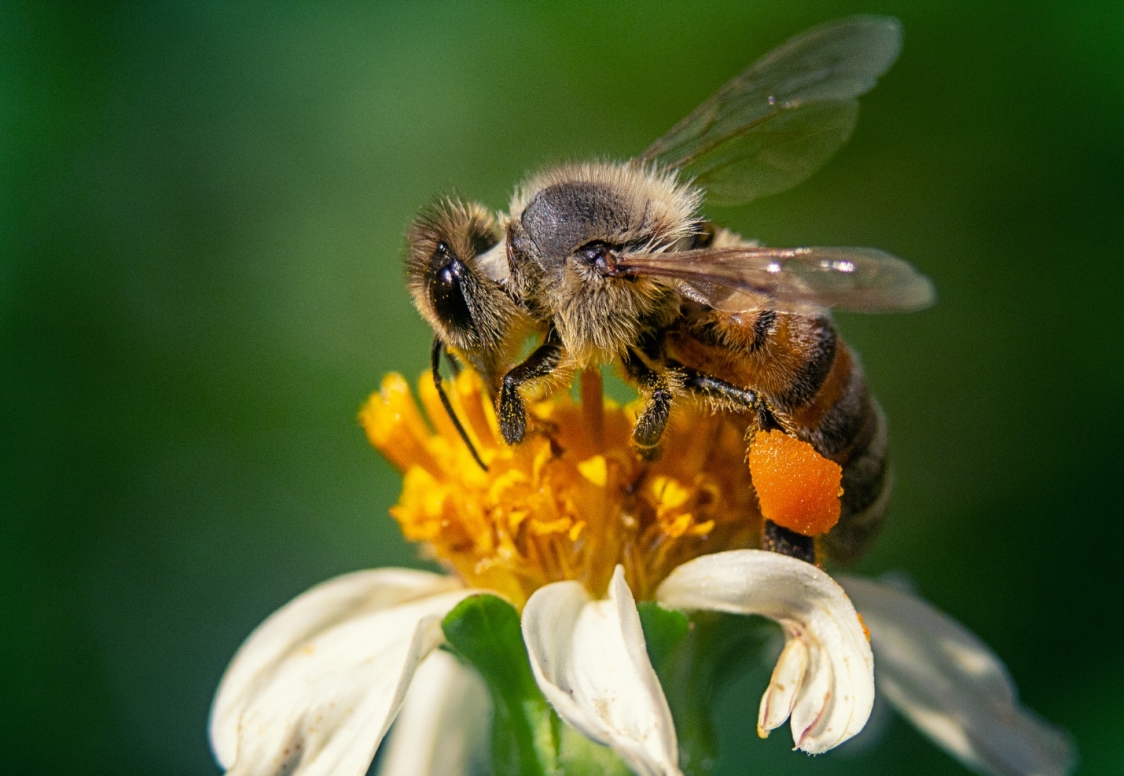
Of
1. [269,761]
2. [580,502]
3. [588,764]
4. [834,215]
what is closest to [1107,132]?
[834,215]

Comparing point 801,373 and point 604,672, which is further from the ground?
point 801,373

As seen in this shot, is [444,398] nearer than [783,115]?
Yes

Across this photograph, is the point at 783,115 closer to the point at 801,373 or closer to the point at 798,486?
the point at 801,373

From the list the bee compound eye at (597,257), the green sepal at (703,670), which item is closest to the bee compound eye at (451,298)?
the bee compound eye at (597,257)

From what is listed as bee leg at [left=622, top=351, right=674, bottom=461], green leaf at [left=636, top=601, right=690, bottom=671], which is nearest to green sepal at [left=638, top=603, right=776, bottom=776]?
green leaf at [left=636, top=601, right=690, bottom=671]

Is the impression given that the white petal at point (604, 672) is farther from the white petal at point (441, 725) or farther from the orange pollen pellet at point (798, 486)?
the white petal at point (441, 725)

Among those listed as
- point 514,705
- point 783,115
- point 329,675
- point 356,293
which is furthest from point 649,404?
point 356,293

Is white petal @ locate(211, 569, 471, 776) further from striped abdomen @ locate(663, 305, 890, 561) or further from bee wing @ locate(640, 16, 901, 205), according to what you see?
bee wing @ locate(640, 16, 901, 205)

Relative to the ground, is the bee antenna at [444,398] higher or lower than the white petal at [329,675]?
higher
